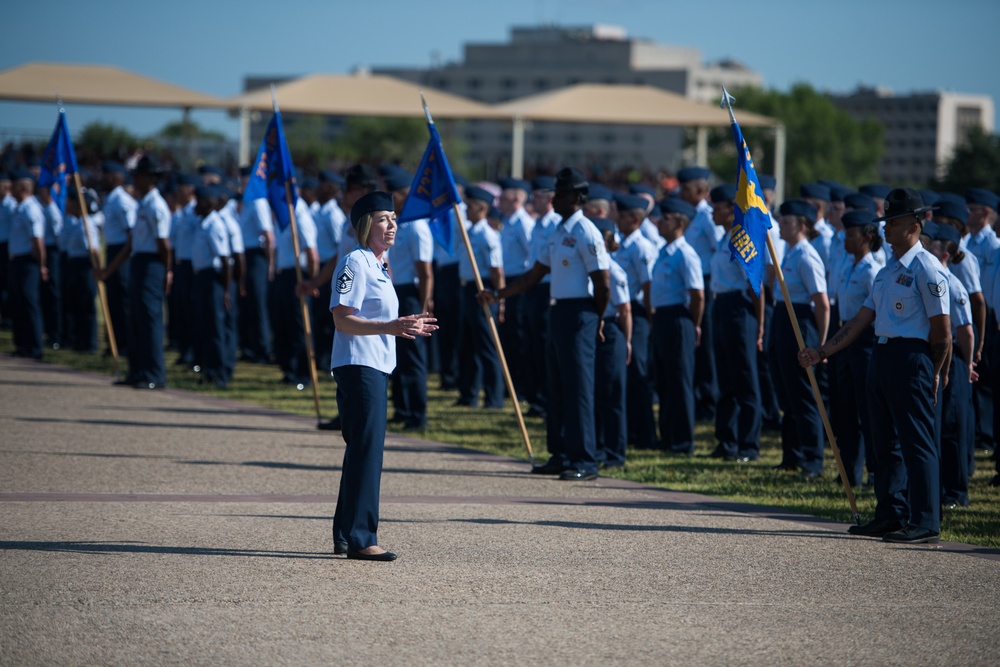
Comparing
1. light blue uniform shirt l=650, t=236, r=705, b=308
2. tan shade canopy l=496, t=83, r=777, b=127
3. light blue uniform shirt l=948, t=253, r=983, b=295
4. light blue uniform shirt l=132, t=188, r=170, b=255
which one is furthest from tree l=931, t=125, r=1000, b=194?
light blue uniform shirt l=650, t=236, r=705, b=308

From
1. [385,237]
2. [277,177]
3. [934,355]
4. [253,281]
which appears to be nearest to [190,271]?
[253,281]

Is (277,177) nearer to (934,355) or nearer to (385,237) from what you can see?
(385,237)

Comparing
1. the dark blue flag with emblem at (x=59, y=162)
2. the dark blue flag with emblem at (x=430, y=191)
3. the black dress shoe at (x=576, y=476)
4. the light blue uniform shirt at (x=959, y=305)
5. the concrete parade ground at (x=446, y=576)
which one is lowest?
the concrete parade ground at (x=446, y=576)

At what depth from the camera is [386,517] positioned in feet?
30.5

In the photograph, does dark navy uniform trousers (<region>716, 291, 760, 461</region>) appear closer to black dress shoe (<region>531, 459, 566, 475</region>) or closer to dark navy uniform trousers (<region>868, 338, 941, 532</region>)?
black dress shoe (<region>531, 459, 566, 475</region>)

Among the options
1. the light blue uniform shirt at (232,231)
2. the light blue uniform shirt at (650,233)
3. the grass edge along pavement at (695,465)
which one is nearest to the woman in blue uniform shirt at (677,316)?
the grass edge along pavement at (695,465)

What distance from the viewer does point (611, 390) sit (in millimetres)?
11898

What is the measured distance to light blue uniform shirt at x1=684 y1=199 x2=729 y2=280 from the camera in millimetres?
14336

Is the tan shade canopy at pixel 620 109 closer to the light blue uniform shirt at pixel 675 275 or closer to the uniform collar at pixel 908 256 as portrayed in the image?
the light blue uniform shirt at pixel 675 275

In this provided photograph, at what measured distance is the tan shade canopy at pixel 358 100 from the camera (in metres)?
28.8

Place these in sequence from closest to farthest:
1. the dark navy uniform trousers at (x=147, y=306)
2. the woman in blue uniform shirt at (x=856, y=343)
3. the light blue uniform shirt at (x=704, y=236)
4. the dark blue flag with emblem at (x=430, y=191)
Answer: the woman in blue uniform shirt at (x=856, y=343), the dark blue flag with emblem at (x=430, y=191), the light blue uniform shirt at (x=704, y=236), the dark navy uniform trousers at (x=147, y=306)

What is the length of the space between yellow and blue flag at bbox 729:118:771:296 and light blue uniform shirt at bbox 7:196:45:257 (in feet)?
40.8

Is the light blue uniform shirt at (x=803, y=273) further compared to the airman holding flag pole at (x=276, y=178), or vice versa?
the airman holding flag pole at (x=276, y=178)

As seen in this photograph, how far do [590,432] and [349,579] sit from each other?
13.3ft
